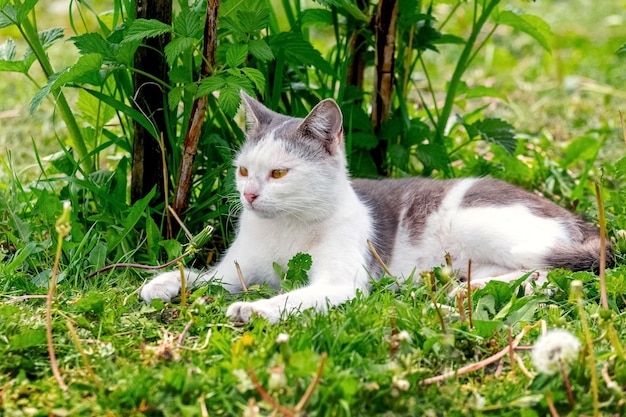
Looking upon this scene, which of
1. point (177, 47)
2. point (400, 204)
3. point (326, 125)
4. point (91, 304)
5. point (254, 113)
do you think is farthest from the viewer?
point (400, 204)

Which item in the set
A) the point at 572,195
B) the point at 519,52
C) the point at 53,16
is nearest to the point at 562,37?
the point at 519,52

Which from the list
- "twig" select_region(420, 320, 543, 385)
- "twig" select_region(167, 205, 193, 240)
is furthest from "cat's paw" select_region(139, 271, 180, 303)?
"twig" select_region(420, 320, 543, 385)

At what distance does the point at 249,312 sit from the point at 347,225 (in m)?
0.68

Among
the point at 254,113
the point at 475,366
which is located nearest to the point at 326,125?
the point at 254,113

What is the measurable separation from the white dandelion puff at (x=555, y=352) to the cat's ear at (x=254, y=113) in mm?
1486

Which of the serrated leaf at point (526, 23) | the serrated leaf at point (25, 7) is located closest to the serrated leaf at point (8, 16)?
the serrated leaf at point (25, 7)

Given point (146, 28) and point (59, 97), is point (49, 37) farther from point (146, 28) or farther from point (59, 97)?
point (146, 28)

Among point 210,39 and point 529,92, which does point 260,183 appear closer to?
point 210,39

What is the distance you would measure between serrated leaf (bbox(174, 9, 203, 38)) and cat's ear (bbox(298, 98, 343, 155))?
1.66ft

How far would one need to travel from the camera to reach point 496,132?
3840 millimetres

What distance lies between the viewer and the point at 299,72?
3555 millimetres

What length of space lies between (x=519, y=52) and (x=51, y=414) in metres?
5.57

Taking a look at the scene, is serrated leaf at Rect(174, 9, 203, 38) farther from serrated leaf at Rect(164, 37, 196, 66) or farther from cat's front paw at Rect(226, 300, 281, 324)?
cat's front paw at Rect(226, 300, 281, 324)

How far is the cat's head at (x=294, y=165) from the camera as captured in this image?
2984 millimetres
